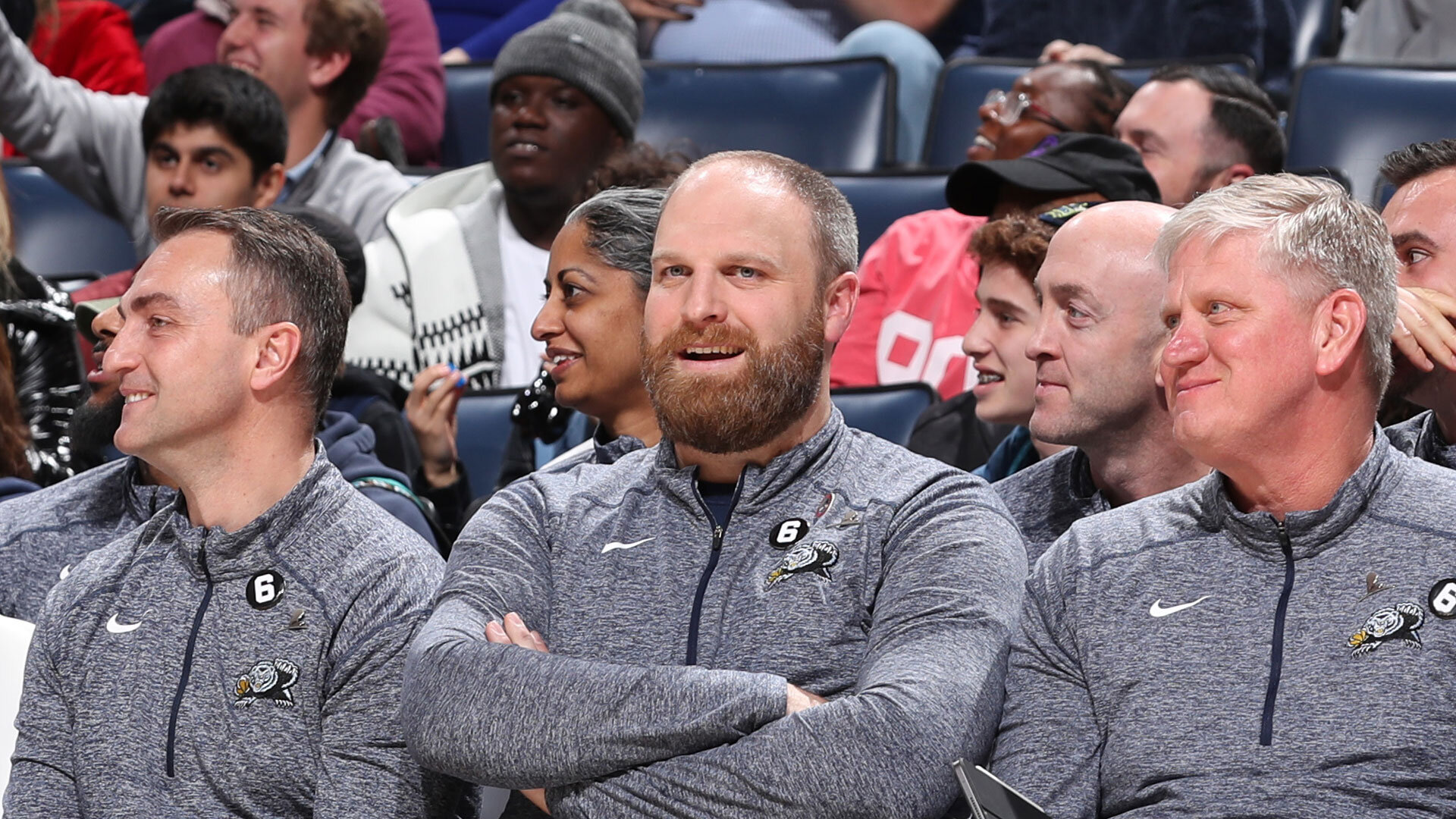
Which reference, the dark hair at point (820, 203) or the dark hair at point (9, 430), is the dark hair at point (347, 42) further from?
the dark hair at point (820, 203)

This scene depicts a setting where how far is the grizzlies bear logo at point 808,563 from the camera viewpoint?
204cm

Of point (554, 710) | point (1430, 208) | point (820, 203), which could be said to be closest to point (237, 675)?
point (554, 710)

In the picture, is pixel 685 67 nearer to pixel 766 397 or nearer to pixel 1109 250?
pixel 1109 250

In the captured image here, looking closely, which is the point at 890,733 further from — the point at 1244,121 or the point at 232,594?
the point at 1244,121

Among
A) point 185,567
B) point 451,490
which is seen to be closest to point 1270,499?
point 185,567

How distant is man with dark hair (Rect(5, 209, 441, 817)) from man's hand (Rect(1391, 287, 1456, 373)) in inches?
50.8

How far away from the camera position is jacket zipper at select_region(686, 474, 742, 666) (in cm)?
203

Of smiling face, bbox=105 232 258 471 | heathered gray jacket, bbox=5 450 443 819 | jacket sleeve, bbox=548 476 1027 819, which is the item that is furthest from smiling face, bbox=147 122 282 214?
jacket sleeve, bbox=548 476 1027 819

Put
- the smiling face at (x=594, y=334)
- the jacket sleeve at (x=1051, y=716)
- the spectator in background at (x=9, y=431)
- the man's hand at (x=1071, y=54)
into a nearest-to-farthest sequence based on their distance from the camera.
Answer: the jacket sleeve at (x=1051, y=716), the smiling face at (x=594, y=334), the spectator in background at (x=9, y=431), the man's hand at (x=1071, y=54)

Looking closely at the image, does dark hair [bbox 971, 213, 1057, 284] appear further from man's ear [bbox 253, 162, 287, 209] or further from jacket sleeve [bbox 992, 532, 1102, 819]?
man's ear [bbox 253, 162, 287, 209]

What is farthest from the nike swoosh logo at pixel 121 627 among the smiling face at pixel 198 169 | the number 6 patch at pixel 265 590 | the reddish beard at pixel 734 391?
the smiling face at pixel 198 169

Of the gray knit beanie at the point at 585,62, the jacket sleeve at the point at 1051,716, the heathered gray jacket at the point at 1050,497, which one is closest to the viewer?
the jacket sleeve at the point at 1051,716

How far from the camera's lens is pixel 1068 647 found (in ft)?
6.43

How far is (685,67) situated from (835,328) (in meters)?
2.73
